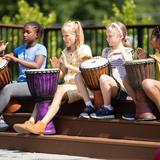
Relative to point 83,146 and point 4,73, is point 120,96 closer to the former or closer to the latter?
point 83,146

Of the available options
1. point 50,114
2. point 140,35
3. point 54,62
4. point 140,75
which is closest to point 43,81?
point 54,62

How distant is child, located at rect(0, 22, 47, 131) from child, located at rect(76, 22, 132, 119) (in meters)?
1.00

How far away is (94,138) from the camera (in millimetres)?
8758

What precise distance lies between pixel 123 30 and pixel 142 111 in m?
1.07

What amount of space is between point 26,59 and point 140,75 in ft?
6.71

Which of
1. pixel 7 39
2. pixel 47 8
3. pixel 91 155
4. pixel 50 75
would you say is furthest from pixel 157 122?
pixel 47 8

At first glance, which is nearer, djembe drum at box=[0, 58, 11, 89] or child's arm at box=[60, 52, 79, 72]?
child's arm at box=[60, 52, 79, 72]

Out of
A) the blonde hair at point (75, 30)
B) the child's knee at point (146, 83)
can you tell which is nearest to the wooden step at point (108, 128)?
the child's knee at point (146, 83)

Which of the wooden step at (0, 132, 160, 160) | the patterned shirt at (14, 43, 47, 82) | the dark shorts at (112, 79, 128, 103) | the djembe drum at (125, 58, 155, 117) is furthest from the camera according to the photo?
the patterned shirt at (14, 43, 47, 82)

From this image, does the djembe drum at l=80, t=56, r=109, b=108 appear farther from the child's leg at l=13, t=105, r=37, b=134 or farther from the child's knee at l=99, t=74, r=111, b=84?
the child's leg at l=13, t=105, r=37, b=134

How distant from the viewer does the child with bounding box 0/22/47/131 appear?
31.7ft

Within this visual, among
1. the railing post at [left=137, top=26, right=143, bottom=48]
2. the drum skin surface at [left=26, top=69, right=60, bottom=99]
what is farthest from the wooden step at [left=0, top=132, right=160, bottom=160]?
the railing post at [left=137, top=26, right=143, bottom=48]

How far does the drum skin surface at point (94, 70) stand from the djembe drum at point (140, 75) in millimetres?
363

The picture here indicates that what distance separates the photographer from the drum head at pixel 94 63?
8797 mm
